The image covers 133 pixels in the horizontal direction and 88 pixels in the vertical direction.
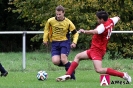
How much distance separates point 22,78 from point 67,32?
5.54 ft

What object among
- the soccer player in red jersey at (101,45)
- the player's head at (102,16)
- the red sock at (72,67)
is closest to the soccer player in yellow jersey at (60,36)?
the red sock at (72,67)

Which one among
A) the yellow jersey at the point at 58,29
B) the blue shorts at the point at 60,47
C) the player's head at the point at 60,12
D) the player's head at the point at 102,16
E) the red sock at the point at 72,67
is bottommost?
the red sock at the point at 72,67

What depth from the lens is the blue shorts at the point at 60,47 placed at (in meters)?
13.2

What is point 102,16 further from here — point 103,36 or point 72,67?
point 72,67

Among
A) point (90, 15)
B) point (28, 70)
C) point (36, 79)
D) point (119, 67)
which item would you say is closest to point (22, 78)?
point (36, 79)

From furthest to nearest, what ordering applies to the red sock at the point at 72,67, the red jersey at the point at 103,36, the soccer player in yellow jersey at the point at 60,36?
the soccer player in yellow jersey at the point at 60,36
the red sock at the point at 72,67
the red jersey at the point at 103,36

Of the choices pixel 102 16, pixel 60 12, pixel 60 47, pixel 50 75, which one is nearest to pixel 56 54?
pixel 60 47

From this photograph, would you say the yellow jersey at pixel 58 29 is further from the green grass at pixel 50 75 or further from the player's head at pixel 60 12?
the green grass at pixel 50 75

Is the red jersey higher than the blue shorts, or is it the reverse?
the red jersey

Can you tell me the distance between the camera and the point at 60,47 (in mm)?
13211

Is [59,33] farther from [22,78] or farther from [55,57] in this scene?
[22,78]

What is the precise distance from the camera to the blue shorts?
13163 mm

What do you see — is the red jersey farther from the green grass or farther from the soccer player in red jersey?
the green grass

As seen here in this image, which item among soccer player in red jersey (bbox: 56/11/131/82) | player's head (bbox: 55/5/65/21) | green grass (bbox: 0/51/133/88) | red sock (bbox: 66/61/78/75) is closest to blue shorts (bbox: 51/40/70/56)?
player's head (bbox: 55/5/65/21)
